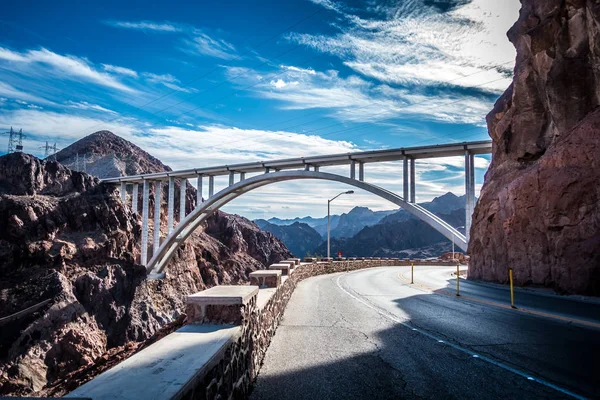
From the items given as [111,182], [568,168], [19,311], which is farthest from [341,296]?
[111,182]

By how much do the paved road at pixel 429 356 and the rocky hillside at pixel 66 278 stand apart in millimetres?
18549

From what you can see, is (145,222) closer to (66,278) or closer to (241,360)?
(66,278)

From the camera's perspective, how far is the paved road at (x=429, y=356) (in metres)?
4.55

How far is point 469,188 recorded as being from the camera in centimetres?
2278

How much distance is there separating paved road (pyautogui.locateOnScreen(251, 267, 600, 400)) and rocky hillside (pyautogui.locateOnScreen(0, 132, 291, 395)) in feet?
60.9

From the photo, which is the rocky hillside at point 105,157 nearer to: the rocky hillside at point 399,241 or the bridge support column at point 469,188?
the bridge support column at point 469,188

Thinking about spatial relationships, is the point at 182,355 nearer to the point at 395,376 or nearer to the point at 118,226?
the point at 395,376

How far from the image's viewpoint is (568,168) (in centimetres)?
1388

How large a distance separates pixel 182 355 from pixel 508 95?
23736mm

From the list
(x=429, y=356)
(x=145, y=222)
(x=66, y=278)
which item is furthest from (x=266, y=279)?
(x=145, y=222)

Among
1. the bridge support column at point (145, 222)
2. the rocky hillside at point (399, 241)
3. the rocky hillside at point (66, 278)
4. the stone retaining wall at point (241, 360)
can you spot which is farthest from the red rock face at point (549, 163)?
the rocky hillside at point (399, 241)

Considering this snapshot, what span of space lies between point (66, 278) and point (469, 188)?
1242 inches

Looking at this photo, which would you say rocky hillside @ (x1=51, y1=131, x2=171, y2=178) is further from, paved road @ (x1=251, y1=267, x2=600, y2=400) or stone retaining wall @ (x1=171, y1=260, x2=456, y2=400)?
stone retaining wall @ (x1=171, y1=260, x2=456, y2=400)

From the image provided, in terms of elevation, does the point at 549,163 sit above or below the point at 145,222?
above
